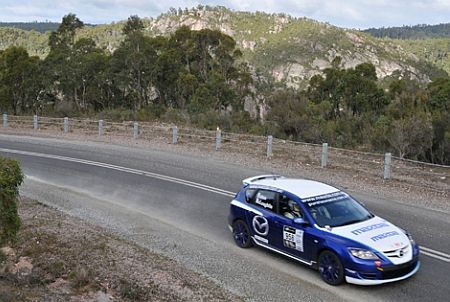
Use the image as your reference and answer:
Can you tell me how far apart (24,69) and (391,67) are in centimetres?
11252

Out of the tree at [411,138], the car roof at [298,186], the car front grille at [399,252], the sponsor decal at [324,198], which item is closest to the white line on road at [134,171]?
the car roof at [298,186]

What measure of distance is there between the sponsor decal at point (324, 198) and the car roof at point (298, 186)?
78mm

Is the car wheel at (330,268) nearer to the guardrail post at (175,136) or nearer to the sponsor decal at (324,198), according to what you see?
the sponsor decal at (324,198)

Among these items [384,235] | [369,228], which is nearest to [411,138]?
[369,228]

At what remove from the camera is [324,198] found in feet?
29.3

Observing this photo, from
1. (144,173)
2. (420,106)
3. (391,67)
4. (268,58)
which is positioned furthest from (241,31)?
(144,173)

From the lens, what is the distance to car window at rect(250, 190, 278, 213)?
920 cm

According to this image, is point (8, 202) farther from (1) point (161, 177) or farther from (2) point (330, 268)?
(1) point (161, 177)

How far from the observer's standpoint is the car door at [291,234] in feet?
27.4

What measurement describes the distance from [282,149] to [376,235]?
1294 centimetres

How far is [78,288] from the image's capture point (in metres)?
7.45

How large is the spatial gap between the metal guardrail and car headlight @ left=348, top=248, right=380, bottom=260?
7.88 meters

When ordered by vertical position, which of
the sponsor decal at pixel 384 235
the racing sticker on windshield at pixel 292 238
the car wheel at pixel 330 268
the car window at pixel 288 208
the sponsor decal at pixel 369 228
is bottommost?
the car wheel at pixel 330 268

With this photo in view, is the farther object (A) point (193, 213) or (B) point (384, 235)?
(A) point (193, 213)
